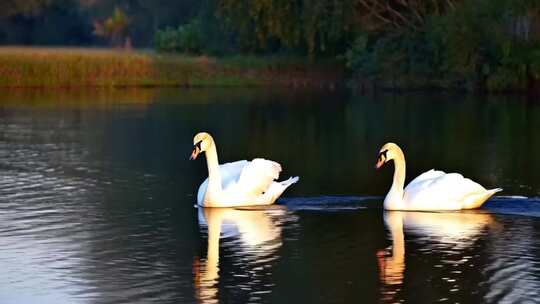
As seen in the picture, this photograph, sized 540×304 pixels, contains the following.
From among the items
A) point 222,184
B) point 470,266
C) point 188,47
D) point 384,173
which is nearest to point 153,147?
point 384,173

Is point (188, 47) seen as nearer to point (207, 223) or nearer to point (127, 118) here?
point (127, 118)

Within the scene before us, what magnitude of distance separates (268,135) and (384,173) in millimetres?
8044

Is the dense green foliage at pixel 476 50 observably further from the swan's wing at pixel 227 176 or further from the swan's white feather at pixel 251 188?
the swan's white feather at pixel 251 188

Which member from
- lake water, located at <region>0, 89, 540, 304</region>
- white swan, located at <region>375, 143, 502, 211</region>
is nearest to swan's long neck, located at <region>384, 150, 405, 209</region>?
white swan, located at <region>375, 143, 502, 211</region>

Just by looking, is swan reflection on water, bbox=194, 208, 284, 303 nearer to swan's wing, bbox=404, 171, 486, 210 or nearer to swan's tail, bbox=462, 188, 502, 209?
swan's wing, bbox=404, 171, 486, 210

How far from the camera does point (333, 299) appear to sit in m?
12.6

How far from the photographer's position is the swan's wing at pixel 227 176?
18344mm

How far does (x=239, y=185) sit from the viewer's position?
59.6 feet

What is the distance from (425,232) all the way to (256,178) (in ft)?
8.99

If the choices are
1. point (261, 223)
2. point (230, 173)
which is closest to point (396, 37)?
point (230, 173)

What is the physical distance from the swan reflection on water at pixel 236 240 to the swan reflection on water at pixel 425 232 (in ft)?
4.07

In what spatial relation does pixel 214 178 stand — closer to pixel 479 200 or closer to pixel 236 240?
pixel 236 240

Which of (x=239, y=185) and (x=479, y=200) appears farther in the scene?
(x=239, y=185)

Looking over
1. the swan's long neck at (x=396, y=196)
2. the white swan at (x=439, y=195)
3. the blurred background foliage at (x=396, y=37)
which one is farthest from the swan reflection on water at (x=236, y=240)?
the blurred background foliage at (x=396, y=37)
